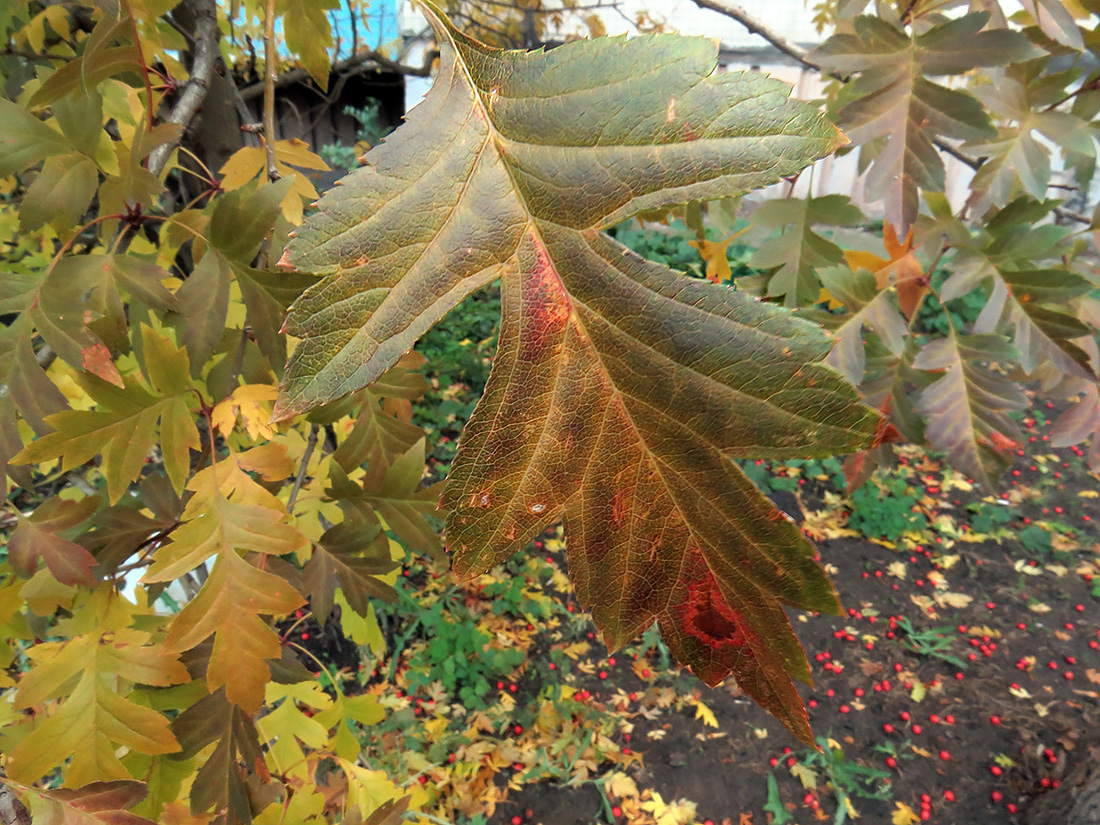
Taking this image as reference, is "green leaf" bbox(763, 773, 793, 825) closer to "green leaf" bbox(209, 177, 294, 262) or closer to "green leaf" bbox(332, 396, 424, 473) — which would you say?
"green leaf" bbox(332, 396, 424, 473)

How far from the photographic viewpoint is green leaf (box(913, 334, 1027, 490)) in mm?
1027

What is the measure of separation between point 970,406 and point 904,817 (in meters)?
1.67

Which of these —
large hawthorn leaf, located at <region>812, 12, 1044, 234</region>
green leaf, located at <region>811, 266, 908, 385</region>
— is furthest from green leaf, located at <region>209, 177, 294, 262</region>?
green leaf, located at <region>811, 266, 908, 385</region>

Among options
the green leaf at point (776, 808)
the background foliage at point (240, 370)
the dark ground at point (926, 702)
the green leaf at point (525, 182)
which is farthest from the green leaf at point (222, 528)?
the green leaf at point (776, 808)

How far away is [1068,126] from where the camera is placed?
0.89m

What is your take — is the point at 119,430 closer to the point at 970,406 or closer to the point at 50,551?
the point at 50,551

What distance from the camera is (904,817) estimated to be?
201 centimetres

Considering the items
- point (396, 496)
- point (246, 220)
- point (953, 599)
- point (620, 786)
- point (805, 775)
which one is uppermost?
point (246, 220)

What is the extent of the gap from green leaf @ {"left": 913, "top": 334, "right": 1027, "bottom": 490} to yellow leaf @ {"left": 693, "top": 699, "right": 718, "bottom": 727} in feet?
5.10

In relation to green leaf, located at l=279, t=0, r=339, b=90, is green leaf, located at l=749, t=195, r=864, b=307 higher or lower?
lower

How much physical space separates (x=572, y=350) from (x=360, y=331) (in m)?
0.11

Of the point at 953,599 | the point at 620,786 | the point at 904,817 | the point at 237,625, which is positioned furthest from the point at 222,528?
the point at 953,599

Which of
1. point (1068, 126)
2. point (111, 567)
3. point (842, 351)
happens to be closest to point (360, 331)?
point (111, 567)

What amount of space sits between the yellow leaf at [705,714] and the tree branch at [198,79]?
2270mm
